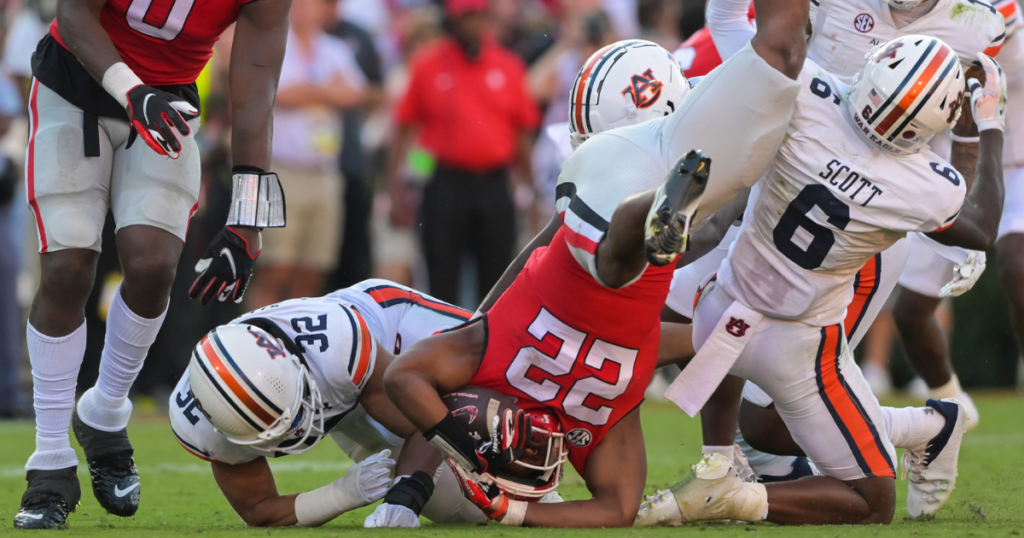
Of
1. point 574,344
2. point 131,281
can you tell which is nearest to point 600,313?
point 574,344

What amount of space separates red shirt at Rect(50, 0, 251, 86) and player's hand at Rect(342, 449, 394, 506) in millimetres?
1497

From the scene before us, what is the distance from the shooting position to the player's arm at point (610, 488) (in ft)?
11.7

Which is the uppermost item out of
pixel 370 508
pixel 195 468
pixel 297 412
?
pixel 297 412

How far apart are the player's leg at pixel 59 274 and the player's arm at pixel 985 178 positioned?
8.79 feet

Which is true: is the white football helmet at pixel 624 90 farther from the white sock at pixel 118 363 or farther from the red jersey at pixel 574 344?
the white sock at pixel 118 363

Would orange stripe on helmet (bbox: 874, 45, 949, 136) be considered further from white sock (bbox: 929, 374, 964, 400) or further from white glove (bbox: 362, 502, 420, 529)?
white sock (bbox: 929, 374, 964, 400)

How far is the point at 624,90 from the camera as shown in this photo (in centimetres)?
402

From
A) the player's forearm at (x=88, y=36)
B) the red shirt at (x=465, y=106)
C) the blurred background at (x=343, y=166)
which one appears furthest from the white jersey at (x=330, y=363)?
the red shirt at (x=465, y=106)

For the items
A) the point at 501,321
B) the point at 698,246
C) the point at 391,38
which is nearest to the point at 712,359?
the point at 698,246

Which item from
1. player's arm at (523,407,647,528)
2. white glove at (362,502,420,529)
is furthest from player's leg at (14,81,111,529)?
player's arm at (523,407,647,528)

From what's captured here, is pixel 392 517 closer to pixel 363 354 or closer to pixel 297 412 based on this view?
pixel 297 412

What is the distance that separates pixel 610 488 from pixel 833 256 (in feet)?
3.19

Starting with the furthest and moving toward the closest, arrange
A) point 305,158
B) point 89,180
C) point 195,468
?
point 305,158, point 195,468, point 89,180

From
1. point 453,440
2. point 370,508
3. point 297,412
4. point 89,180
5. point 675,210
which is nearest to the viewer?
point 675,210
